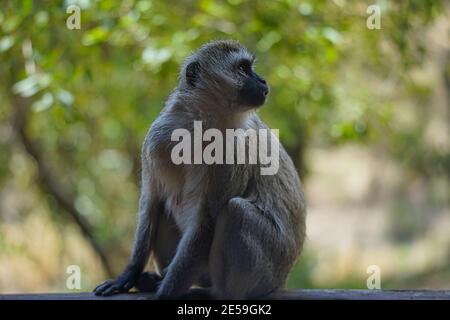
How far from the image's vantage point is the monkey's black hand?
4371 mm

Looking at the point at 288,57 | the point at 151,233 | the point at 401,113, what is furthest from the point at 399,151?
the point at 151,233

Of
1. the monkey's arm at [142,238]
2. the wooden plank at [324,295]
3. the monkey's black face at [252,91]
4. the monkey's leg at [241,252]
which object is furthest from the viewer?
the monkey's arm at [142,238]

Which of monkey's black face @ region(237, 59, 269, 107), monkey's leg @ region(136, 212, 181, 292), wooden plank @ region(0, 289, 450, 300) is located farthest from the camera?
monkey's leg @ region(136, 212, 181, 292)

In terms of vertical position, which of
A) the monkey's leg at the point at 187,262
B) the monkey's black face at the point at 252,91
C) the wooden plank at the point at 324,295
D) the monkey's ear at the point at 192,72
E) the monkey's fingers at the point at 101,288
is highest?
the monkey's ear at the point at 192,72

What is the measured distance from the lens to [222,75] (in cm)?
450

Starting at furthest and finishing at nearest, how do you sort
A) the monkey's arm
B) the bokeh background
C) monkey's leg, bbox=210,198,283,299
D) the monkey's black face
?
the bokeh background
the monkey's arm
the monkey's black face
monkey's leg, bbox=210,198,283,299

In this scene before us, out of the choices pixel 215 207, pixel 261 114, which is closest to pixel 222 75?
pixel 215 207

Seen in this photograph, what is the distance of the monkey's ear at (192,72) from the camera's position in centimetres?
453

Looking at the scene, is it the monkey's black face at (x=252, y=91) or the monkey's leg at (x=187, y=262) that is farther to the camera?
the monkey's black face at (x=252, y=91)

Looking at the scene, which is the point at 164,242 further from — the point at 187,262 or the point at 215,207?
the point at 215,207

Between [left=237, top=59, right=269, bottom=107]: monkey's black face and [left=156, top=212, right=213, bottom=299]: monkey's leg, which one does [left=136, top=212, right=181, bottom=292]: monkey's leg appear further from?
[left=237, top=59, right=269, bottom=107]: monkey's black face

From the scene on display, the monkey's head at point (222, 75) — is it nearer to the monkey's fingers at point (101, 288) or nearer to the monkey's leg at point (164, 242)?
the monkey's leg at point (164, 242)

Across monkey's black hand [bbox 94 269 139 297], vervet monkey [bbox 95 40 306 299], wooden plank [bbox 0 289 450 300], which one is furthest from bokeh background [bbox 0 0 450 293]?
wooden plank [bbox 0 289 450 300]

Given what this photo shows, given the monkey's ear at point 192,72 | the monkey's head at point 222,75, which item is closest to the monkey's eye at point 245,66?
the monkey's head at point 222,75
